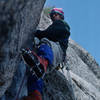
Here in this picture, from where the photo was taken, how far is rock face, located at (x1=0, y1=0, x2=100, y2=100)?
243 centimetres

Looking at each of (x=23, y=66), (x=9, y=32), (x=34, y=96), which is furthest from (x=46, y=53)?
(x=9, y=32)

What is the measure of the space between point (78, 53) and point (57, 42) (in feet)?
12.6

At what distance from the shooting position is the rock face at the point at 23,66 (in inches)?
95.7

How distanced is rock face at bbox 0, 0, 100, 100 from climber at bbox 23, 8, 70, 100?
19 cm

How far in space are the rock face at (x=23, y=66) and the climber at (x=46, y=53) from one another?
19cm

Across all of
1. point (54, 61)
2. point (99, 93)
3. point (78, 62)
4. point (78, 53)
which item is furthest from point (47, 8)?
point (54, 61)

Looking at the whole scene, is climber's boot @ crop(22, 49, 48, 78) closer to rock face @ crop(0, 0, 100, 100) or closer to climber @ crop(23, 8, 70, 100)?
climber @ crop(23, 8, 70, 100)

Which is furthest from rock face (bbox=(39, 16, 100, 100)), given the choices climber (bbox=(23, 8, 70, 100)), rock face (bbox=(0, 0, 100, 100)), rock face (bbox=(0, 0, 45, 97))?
rock face (bbox=(0, 0, 45, 97))

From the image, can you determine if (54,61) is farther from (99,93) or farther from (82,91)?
(99,93)

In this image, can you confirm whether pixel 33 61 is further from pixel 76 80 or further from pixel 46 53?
pixel 76 80

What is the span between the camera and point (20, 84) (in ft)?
13.0

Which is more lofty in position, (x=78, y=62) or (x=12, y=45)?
(x=12, y=45)

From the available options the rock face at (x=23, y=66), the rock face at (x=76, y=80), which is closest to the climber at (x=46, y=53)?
the rock face at (x=23, y=66)

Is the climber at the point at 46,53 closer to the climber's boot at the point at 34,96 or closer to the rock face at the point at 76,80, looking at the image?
the climber's boot at the point at 34,96
